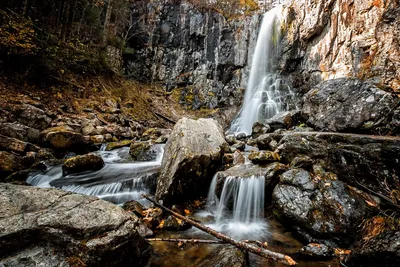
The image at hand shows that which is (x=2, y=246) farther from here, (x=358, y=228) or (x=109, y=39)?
(x=109, y=39)

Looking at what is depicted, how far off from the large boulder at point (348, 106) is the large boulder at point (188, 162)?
327 cm

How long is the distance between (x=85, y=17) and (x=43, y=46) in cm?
729

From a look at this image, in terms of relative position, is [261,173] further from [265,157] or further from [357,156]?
[357,156]

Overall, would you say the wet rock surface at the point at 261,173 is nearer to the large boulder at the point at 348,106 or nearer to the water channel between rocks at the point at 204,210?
the water channel between rocks at the point at 204,210

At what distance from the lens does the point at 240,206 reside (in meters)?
4.79

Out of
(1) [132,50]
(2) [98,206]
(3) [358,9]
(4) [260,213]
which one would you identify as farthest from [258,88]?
(2) [98,206]

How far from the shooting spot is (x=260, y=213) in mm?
4602

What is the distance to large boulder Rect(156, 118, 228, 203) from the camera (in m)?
4.71

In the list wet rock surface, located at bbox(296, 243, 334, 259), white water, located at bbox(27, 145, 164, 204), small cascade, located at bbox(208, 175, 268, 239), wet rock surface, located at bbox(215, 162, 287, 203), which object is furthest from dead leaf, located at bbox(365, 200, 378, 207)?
white water, located at bbox(27, 145, 164, 204)

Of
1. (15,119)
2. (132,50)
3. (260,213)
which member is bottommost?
(260,213)

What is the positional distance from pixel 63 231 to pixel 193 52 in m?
21.5

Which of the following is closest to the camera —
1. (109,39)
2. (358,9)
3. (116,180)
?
(116,180)

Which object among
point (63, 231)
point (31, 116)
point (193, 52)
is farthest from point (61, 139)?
point (193, 52)

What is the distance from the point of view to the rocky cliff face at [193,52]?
65.1 ft
